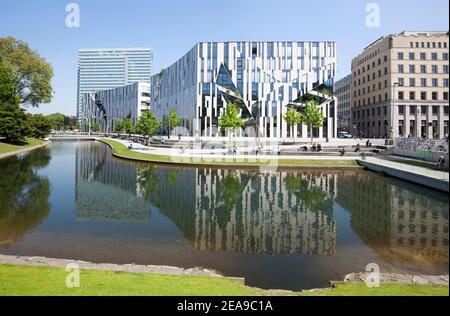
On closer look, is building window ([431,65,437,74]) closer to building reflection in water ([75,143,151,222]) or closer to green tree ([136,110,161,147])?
green tree ([136,110,161,147])

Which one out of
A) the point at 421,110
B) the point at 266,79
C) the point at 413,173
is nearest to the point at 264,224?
the point at 413,173

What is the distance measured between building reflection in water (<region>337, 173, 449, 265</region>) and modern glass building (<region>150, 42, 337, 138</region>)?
193 feet

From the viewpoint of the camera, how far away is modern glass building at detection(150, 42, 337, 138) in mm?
85938

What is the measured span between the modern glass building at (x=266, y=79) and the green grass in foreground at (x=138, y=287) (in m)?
78.3

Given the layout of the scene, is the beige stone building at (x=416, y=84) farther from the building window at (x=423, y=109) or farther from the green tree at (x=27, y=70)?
the green tree at (x=27, y=70)

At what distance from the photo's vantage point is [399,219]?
18.5 metres

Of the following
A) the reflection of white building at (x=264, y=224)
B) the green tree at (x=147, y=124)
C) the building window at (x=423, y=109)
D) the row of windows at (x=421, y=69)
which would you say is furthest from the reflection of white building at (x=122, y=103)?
the reflection of white building at (x=264, y=224)

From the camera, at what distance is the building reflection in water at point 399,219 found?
13.7 meters

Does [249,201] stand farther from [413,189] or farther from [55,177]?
[55,177]

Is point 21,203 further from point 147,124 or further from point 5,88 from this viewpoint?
point 5,88

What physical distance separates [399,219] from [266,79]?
2848 inches

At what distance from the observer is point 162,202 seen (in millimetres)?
22484
